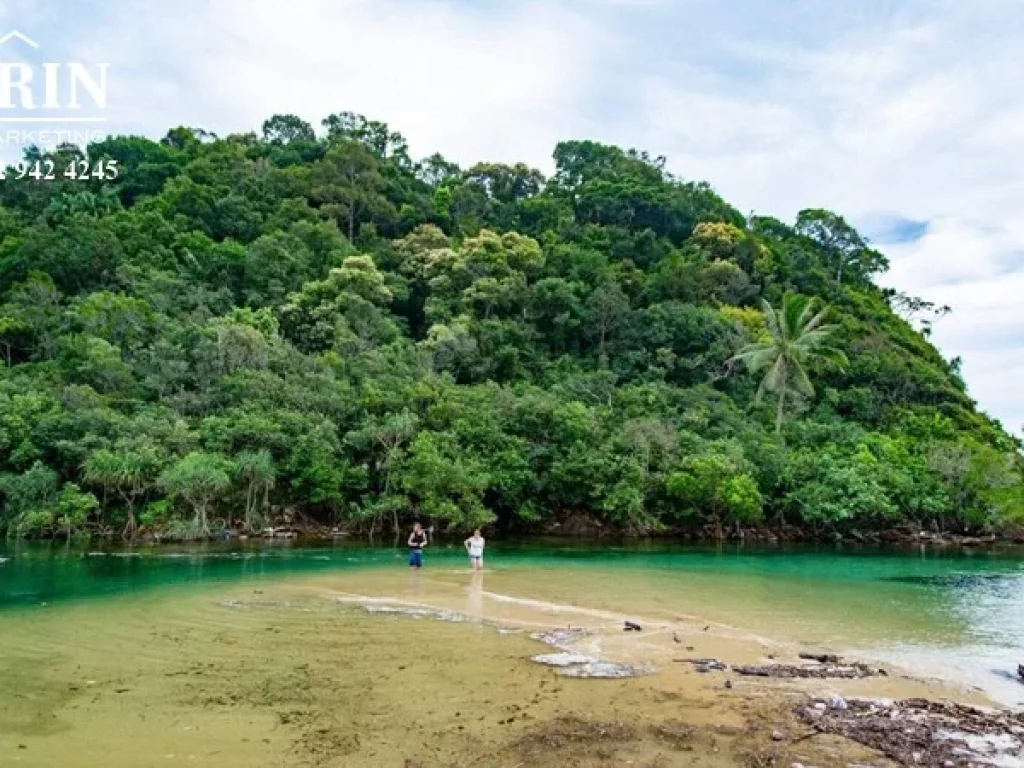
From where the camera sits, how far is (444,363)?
50.0 m

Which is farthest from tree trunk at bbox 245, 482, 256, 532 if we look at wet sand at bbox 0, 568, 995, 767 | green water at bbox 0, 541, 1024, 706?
wet sand at bbox 0, 568, 995, 767

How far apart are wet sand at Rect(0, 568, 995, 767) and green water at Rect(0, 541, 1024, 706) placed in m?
1.74

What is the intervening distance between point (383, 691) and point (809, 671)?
5.89m

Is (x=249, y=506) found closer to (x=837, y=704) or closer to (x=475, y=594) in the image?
(x=475, y=594)

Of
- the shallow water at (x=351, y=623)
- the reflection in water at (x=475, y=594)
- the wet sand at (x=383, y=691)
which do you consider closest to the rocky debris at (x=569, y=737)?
the wet sand at (x=383, y=691)

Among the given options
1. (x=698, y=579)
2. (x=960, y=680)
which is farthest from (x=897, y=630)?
(x=698, y=579)

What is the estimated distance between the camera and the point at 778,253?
67.3 m

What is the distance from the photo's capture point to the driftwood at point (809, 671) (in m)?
10.9

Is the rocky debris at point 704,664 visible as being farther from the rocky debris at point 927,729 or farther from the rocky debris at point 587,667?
the rocky debris at point 927,729

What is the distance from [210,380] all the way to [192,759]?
120 feet

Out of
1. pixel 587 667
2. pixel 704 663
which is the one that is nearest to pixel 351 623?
pixel 587 667

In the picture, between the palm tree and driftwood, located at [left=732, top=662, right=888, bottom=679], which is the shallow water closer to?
driftwood, located at [left=732, top=662, right=888, bottom=679]

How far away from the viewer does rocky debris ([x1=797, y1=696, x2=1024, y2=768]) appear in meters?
7.65

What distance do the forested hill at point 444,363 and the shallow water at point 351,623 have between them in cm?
701
